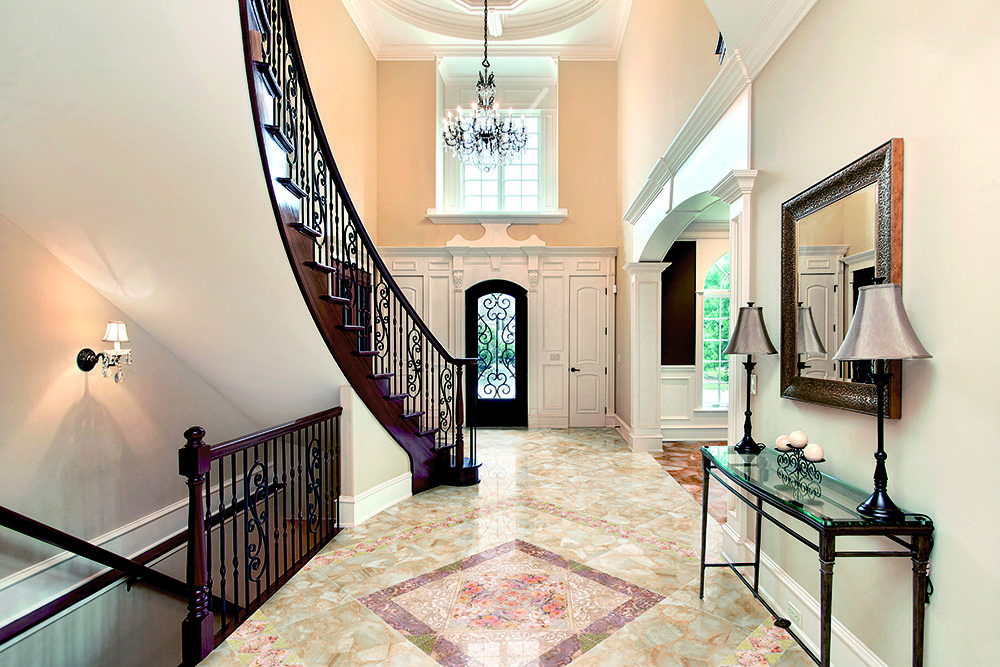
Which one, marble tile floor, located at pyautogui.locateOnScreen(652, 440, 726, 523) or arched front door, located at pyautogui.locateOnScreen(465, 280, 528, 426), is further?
arched front door, located at pyautogui.locateOnScreen(465, 280, 528, 426)

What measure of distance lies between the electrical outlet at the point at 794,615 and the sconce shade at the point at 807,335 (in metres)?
1.23

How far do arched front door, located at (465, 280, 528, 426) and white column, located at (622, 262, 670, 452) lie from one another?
1.95 metres

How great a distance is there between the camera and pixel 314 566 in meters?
3.17

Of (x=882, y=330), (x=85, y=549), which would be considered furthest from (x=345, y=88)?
(x=882, y=330)

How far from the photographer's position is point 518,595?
9.23 ft

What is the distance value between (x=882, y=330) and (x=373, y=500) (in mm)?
3613

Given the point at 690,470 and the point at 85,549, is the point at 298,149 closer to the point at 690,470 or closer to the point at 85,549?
the point at 85,549

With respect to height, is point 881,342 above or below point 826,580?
above

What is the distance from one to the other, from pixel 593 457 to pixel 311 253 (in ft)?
13.3

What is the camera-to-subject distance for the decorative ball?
6.50 feet

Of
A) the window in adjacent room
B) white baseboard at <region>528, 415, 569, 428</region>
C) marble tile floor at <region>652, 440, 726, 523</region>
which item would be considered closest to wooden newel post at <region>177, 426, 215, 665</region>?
marble tile floor at <region>652, 440, 726, 523</region>

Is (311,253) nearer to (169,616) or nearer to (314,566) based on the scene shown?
(314,566)

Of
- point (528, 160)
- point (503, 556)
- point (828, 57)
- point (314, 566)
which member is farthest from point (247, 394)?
point (528, 160)

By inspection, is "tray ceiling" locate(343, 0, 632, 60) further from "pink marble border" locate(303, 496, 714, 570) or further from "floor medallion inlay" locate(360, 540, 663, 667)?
"floor medallion inlay" locate(360, 540, 663, 667)
